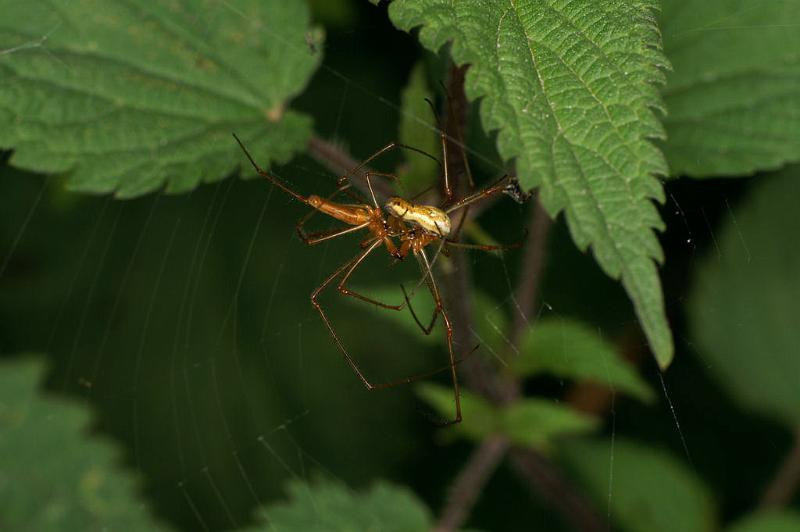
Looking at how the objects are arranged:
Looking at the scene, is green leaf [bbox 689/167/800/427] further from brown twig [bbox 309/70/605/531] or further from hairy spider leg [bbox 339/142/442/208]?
hairy spider leg [bbox 339/142/442/208]

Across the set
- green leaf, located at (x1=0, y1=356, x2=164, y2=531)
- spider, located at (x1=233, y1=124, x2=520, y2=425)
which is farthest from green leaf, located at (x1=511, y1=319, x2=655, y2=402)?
green leaf, located at (x1=0, y1=356, x2=164, y2=531)

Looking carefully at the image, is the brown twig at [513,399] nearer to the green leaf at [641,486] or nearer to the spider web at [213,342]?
the green leaf at [641,486]

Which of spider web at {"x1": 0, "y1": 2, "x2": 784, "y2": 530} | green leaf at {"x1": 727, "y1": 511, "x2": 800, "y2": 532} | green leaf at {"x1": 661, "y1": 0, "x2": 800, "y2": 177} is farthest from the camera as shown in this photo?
spider web at {"x1": 0, "y1": 2, "x2": 784, "y2": 530}

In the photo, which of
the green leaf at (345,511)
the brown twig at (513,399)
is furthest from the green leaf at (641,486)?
the green leaf at (345,511)

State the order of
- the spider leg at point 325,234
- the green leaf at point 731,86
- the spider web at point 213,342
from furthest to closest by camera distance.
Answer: the spider web at point 213,342 < the spider leg at point 325,234 < the green leaf at point 731,86

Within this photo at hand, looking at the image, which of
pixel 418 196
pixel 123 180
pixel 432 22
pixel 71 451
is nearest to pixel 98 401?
pixel 71 451

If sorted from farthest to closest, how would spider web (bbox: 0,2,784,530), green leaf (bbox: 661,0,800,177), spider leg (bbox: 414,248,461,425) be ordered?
spider web (bbox: 0,2,784,530), spider leg (bbox: 414,248,461,425), green leaf (bbox: 661,0,800,177)

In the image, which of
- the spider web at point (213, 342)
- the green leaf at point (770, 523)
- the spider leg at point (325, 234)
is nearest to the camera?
the spider leg at point (325, 234)
